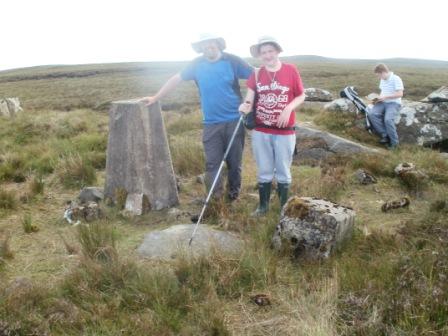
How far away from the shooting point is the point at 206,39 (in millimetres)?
5348

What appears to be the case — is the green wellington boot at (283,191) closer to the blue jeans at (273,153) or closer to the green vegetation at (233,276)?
the blue jeans at (273,153)

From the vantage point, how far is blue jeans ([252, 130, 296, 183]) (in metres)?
5.32

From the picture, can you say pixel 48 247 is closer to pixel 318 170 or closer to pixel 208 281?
pixel 208 281

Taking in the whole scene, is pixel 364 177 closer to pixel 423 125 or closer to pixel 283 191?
pixel 283 191

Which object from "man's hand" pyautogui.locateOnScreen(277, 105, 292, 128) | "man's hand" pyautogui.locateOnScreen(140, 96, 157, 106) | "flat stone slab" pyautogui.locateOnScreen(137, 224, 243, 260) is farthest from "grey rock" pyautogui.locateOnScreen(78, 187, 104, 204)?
"man's hand" pyautogui.locateOnScreen(277, 105, 292, 128)

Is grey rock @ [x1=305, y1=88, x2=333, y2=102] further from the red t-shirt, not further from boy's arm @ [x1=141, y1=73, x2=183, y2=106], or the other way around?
the red t-shirt

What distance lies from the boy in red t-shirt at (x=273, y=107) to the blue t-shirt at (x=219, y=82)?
1.32ft

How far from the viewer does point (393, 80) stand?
9.58 m

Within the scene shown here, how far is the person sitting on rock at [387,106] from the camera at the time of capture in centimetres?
964

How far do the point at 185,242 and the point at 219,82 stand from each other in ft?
6.63

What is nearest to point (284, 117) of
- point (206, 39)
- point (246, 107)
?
point (246, 107)

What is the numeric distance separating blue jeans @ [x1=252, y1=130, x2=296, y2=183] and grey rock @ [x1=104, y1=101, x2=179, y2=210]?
4.50 ft

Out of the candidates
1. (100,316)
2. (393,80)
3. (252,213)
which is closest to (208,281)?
(100,316)

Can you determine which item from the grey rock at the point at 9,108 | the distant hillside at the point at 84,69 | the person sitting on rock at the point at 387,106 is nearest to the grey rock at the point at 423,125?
the person sitting on rock at the point at 387,106
